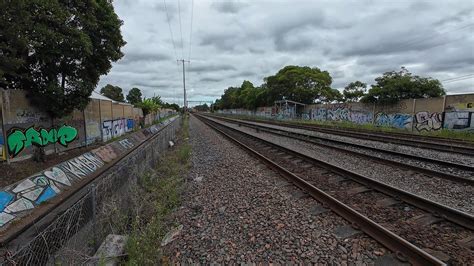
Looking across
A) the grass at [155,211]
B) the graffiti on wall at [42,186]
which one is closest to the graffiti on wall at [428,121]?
the grass at [155,211]

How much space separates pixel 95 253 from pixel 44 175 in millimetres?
6083

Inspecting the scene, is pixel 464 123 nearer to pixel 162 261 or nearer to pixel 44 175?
pixel 162 261

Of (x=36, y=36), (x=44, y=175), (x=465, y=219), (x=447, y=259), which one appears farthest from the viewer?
(x=36, y=36)

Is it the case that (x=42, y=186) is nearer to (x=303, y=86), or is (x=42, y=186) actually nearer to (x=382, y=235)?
(x=382, y=235)

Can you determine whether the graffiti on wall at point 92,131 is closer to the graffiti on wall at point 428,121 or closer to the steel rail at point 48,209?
the steel rail at point 48,209

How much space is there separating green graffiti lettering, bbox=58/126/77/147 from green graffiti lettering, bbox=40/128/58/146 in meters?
0.47

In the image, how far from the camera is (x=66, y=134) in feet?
47.7

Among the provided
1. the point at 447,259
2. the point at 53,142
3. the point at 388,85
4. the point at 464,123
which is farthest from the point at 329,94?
the point at 447,259

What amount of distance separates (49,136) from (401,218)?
49.5 feet

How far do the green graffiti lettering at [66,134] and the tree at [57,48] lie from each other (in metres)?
1.50

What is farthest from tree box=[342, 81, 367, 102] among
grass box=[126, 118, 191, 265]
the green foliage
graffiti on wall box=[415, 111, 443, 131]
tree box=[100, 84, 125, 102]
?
tree box=[100, 84, 125, 102]

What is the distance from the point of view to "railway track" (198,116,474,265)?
353cm

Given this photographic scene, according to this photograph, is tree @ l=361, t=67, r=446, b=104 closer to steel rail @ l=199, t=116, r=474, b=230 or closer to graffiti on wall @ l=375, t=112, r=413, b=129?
graffiti on wall @ l=375, t=112, r=413, b=129

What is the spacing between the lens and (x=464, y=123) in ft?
63.6
